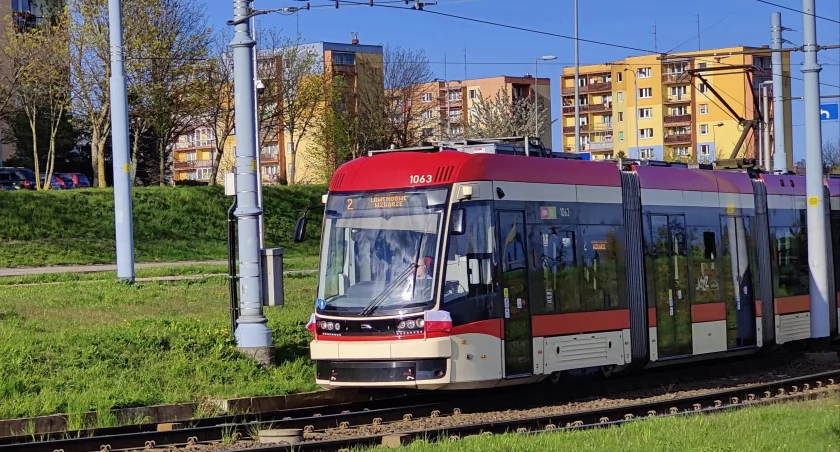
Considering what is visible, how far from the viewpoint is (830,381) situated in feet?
62.4

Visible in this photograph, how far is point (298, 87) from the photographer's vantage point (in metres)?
58.2

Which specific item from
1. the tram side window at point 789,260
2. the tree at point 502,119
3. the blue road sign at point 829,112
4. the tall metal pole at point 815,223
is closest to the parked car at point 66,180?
the tree at point 502,119

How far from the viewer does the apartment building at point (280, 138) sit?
2376 inches

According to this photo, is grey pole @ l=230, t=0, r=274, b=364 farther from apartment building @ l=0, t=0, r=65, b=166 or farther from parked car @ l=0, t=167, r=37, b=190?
parked car @ l=0, t=167, r=37, b=190

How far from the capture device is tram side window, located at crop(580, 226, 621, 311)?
16.7 meters

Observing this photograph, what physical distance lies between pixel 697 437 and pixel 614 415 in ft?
12.5

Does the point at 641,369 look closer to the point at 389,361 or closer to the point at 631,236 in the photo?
the point at 631,236

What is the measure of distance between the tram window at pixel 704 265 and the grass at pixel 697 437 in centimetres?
616

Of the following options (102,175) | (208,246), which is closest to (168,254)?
(208,246)

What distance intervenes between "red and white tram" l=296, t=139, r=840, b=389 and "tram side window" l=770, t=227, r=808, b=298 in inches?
72.3

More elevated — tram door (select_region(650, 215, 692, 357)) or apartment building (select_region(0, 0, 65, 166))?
apartment building (select_region(0, 0, 65, 166))

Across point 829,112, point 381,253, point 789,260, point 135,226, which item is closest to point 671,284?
point 789,260

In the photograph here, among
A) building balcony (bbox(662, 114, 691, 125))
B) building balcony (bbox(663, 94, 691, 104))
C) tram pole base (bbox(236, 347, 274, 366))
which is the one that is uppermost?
building balcony (bbox(663, 94, 691, 104))

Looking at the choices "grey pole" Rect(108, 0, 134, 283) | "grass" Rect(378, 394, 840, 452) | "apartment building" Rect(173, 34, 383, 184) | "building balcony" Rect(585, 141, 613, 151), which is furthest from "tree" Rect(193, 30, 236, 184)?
"building balcony" Rect(585, 141, 613, 151)
